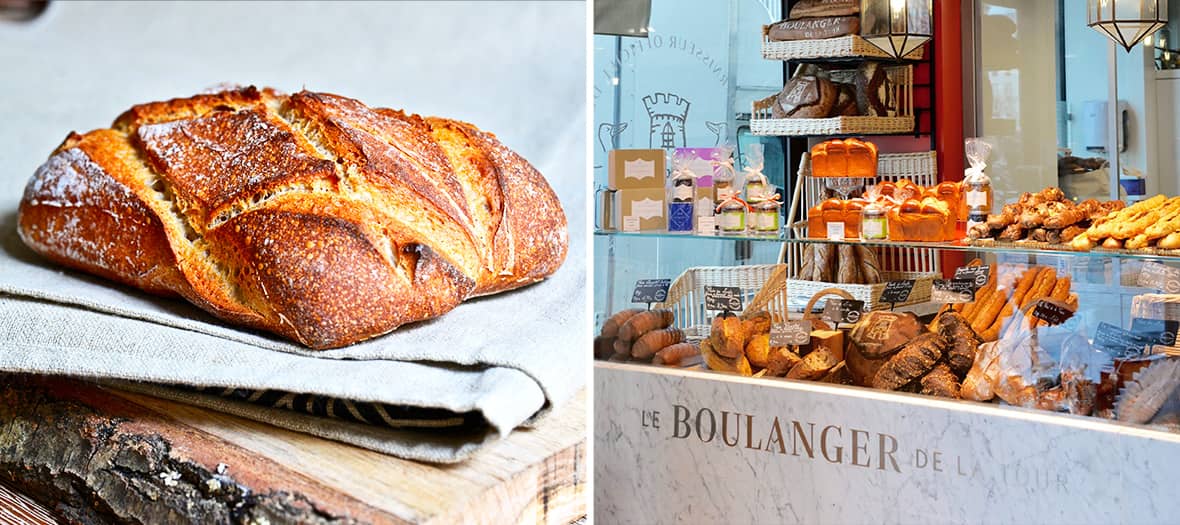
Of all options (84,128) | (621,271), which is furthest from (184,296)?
(621,271)

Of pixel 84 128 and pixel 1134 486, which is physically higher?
pixel 84 128

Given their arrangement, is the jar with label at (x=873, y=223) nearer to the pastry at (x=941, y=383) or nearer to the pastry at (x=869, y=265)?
the pastry at (x=869, y=265)

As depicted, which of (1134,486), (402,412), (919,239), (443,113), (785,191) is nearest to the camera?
(402,412)

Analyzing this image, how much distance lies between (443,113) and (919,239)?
3.18ft

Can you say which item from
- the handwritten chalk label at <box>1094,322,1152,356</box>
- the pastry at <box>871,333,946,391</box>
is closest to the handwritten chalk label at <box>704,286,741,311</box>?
the pastry at <box>871,333,946,391</box>

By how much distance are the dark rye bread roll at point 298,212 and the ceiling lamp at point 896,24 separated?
103cm

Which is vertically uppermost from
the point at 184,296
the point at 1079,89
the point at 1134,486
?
the point at 1079,89

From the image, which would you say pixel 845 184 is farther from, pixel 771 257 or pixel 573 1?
pixel 573 1

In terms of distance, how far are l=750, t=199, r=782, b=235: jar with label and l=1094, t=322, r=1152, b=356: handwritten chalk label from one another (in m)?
0.65

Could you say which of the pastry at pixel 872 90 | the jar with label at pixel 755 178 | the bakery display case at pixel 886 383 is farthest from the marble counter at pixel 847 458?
the pastry at pixel 872 90

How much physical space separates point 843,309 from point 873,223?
0.19m

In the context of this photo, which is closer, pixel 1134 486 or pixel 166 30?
pixel 1134 486

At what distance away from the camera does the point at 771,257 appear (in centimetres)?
208

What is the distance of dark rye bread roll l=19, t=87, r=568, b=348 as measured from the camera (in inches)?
47.2
